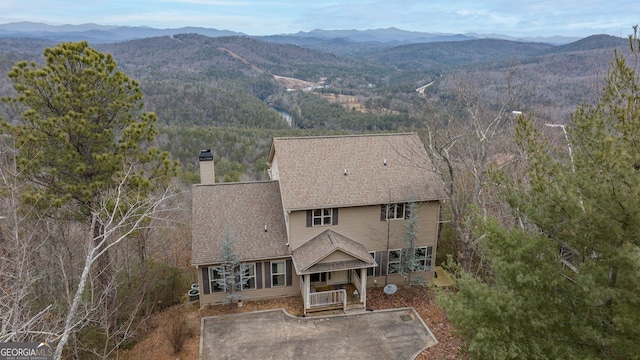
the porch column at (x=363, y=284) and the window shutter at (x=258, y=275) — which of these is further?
the window shutter at (x=258, y=275)

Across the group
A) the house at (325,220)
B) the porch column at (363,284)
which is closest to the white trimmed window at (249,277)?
the house at (325,220)

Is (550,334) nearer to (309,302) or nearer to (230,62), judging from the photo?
(309,302)

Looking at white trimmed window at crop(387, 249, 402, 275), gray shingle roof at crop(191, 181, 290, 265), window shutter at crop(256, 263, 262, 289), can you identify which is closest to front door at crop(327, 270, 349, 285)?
white trimmed window at crop(387, 249, 402, 275)

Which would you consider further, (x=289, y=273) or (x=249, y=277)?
(x=289, y=273)

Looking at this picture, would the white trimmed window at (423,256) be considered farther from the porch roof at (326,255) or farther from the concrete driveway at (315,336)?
the porch roof at (326,255)

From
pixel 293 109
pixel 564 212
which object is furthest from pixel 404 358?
pixel 293 109

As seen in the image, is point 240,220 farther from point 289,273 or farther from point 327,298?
point 327,298

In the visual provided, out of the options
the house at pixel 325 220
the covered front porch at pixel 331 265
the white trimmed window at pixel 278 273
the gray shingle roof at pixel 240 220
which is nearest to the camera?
the covered front porch at pixel 331 265

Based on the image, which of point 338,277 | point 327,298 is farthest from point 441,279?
point 327,298
